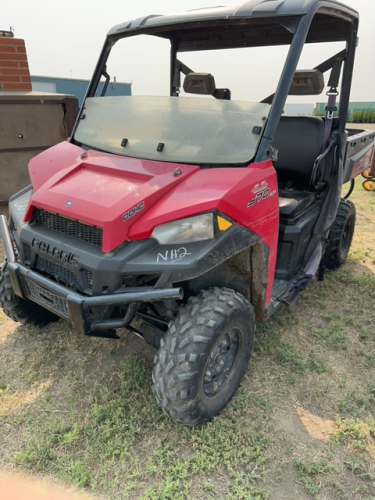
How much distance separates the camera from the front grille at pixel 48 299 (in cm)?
199

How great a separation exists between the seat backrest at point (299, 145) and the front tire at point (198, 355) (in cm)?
153

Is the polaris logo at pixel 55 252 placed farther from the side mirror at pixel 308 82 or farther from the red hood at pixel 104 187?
the side mirror at pixel 308 82

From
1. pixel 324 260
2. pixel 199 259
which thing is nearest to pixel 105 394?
pixel 199 259

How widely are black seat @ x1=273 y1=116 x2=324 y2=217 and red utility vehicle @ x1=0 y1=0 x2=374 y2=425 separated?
180mm

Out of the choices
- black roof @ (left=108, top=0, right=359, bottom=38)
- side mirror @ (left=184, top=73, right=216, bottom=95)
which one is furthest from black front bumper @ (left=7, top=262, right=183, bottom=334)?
side mirror @ (left=184, top=73, right=216, bottom=95)

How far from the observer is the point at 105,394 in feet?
7.63

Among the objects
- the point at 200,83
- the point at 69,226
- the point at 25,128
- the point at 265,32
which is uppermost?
the point at 265,32

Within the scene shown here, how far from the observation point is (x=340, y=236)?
3.79m

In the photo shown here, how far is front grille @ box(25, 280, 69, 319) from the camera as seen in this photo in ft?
6.52

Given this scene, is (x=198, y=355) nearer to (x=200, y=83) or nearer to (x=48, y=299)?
(x=48, y=299)

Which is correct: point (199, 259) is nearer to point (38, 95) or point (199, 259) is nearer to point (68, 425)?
point (68, 425)

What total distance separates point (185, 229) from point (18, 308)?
1.51 metres

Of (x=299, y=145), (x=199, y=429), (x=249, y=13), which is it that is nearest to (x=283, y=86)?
(x=249, y=13)

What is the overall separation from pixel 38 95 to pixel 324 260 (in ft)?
13.0
